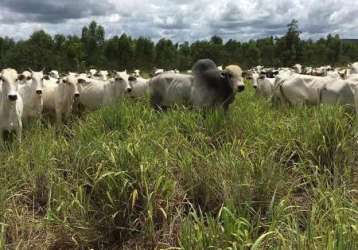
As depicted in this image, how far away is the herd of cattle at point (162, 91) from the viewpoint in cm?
819

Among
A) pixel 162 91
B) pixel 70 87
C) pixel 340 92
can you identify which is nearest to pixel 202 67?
pixel 162 91

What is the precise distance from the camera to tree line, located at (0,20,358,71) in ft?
143

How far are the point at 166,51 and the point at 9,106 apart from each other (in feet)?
157

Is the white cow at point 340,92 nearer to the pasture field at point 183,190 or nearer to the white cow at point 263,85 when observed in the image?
the pasture field at point 183,190

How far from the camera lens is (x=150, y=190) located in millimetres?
4762

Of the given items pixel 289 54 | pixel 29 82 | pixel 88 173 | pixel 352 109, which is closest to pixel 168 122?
pixel 88 173

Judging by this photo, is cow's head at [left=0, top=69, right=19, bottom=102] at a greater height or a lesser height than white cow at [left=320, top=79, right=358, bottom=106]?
greater

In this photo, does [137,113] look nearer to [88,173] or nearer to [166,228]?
[88,173]

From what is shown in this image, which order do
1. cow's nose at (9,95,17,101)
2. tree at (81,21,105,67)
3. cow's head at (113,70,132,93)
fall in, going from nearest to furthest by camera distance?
cow's nose at (9,95,17,101), cow's head at (113,70,132,93), tree at (81,21,105,67)

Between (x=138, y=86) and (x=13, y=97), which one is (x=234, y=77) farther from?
(x=138, y=86)

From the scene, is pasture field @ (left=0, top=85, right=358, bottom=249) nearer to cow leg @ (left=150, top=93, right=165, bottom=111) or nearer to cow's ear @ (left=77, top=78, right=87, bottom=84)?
cow leg @ (left=150, top=93, right=165, bottom=111)

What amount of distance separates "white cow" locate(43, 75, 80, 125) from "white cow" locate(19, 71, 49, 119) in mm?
567

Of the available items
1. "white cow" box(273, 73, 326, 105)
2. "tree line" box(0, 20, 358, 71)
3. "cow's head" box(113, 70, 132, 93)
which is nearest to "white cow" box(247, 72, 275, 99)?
"white cow" box(273, 73, 326, 105)

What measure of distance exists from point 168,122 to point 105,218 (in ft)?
8.87
